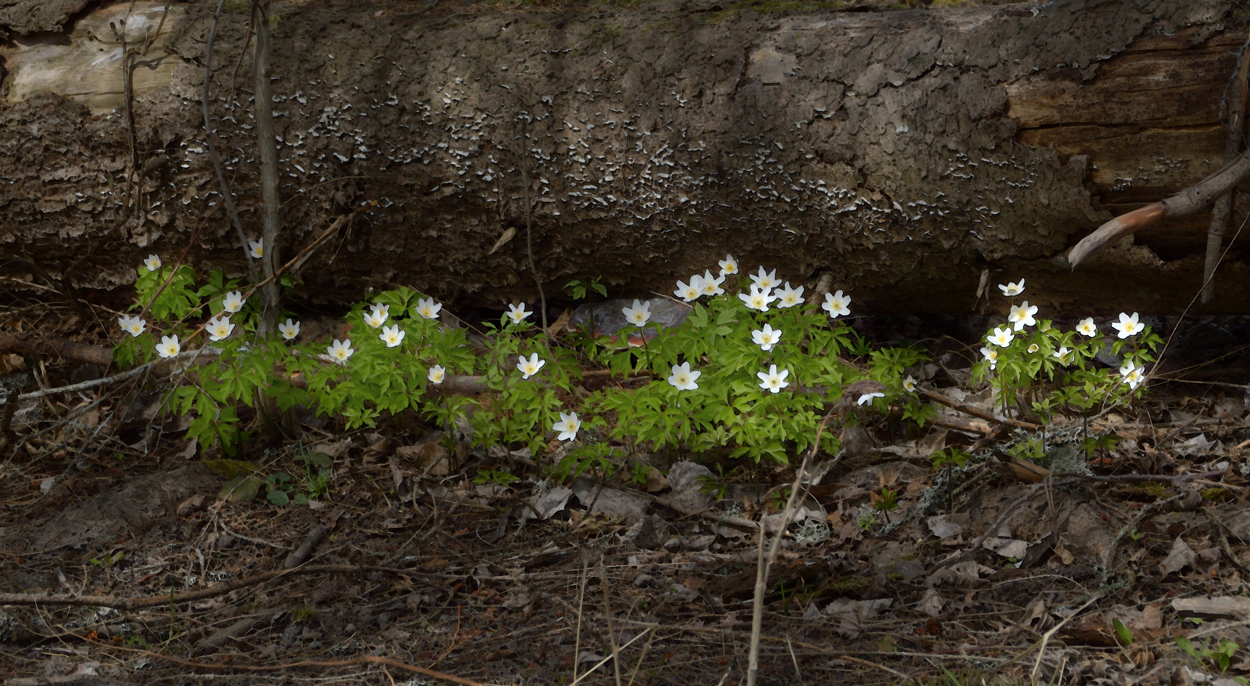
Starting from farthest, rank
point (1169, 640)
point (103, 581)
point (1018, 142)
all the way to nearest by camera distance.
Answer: point (1018, 142) < point (103, 581) < point (1169, 640)

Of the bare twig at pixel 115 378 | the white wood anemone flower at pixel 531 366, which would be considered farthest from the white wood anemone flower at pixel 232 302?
the white wood anemone flower at pixel 531 366

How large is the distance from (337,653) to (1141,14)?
344 cm

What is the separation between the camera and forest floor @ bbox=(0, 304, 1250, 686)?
2.24 meters

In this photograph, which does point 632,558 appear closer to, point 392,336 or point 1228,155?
point 392,336

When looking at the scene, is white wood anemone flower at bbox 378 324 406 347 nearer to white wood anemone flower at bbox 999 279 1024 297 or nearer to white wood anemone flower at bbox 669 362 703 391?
white wood anemone flower at bbox 669 362 703 391

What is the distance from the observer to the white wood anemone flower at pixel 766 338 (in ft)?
10.7

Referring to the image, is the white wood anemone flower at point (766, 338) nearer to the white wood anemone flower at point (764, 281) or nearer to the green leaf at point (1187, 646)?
the white wood anemone flower at point (764, 281)

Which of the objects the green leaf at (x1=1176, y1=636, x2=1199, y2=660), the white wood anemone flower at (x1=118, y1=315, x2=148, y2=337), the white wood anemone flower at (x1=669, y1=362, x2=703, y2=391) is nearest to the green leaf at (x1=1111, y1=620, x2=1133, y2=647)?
the green leaf at (x1=1176, y1=636, x2=1199, y2=660)

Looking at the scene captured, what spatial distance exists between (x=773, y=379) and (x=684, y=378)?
1.10ft

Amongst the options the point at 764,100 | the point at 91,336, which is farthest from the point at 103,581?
the point at 764,100

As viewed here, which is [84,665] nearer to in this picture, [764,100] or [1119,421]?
[764,100]

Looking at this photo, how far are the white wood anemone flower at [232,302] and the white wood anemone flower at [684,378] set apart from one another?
192 centimetres

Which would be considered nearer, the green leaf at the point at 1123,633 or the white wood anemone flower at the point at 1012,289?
the green leaf at the point at 1123,633

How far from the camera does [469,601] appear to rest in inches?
107
